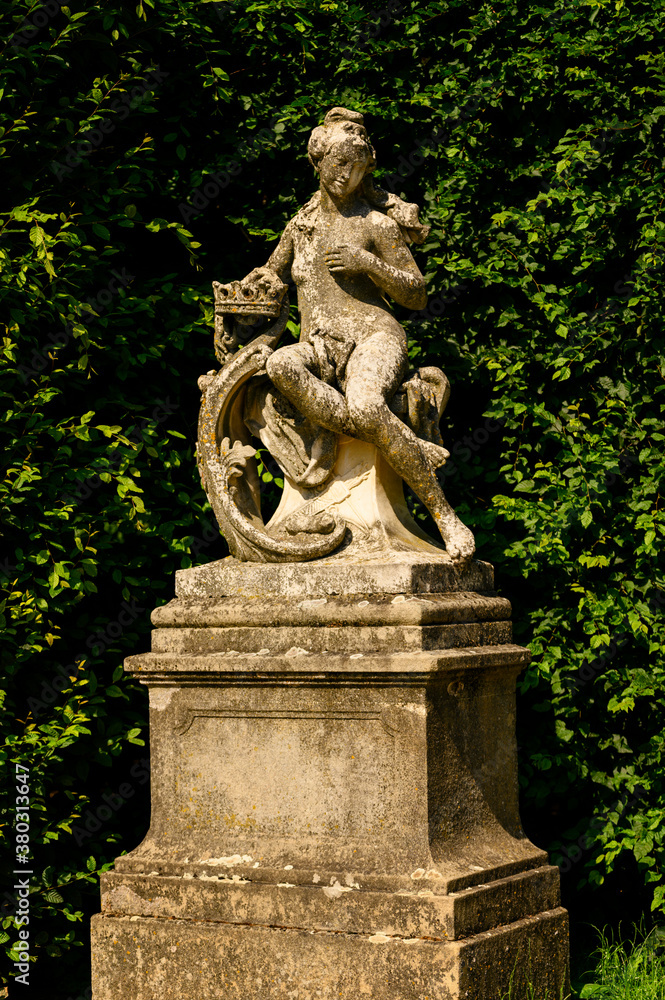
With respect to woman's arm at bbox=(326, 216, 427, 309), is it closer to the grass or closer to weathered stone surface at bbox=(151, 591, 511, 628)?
weathered stone surface at bbox=(151, 591, 511, 628)

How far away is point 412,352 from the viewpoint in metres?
6.27

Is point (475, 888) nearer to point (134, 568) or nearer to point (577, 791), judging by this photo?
point (577, 791)

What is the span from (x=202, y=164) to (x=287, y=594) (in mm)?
3085

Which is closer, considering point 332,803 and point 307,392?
point 332,803

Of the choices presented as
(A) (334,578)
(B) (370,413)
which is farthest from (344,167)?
(A) (334,578)

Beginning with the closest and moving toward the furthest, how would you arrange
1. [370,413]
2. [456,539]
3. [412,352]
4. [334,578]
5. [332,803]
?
1. [332,803]
2. [334,578]
3. [370,413]
4. [456,539]
5. [412,352]

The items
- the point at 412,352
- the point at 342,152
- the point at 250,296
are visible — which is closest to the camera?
the point at 342,152

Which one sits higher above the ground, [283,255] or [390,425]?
[283,255]

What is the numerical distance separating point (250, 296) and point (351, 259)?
45cm

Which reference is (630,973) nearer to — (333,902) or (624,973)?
(624,973)

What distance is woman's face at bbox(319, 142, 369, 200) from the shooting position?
15.3ft

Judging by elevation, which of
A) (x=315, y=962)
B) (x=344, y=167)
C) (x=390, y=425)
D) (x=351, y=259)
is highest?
(x=344, y=167)

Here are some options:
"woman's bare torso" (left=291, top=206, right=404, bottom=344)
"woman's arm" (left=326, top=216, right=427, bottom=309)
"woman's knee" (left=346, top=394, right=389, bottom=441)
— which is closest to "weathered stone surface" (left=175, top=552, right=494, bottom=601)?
"woman's knee" (left=346, top=394, right=389, bottom=441)

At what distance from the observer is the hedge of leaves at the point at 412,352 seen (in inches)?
219
